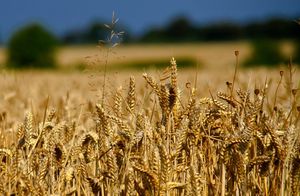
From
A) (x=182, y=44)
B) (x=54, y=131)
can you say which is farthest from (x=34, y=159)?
(x=182, y=44)

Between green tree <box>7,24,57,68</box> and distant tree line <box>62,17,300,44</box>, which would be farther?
distant tree line <box>62,17,300,44</box>

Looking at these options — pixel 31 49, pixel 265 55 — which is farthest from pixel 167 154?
pixel 31 49

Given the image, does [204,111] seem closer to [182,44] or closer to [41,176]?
[41,176]

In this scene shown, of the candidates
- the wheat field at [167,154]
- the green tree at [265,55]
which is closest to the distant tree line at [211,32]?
the green tree at [265,55]

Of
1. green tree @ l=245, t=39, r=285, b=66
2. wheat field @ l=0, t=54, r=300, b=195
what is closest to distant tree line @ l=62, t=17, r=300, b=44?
green tree @ l=245, t=39, r=285, b=66

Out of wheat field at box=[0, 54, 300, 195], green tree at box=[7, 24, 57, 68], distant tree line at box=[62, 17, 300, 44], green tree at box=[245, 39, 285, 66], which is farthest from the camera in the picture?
distant tree line at box=[62, 17, 300, 44]

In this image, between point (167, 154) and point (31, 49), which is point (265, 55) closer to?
point (31, 49)

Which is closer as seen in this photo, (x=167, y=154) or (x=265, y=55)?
(x=167, y=154)

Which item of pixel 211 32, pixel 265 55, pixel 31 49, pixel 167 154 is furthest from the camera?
pixel 211 32

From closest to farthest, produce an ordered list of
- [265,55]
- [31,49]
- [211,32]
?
[265,55] → [31,49] → [211,32]

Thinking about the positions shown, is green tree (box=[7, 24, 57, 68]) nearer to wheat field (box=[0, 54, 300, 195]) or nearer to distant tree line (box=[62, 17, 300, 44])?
distant tree line (box=[62, 17, 300, 44])

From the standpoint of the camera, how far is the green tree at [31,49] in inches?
2507

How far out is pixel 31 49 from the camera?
63.7 m

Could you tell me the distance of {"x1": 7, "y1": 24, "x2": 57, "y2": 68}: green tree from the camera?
6369 centimetres
